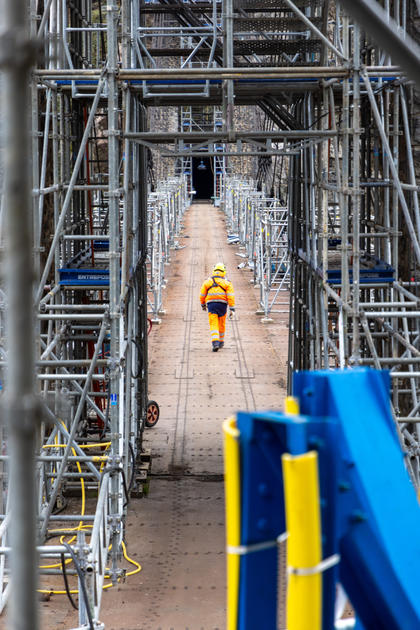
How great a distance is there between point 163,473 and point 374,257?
143 inches

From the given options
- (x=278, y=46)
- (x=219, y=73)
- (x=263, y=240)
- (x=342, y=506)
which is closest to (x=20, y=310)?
(x=342, y=506)

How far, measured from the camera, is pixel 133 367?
36.5ft

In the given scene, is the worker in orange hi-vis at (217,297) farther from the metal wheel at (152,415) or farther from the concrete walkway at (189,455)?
the metal wheel at (152,415)

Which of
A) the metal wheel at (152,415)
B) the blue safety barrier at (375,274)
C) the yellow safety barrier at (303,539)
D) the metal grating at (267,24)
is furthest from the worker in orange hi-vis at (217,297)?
the yellow safety barrier at (303,539)

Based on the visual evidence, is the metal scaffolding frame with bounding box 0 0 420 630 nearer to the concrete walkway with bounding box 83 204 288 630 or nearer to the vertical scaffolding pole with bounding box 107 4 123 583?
the vertical scaffolding pole with bounding box 107 4 123 583

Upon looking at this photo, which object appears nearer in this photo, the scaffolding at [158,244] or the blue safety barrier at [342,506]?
the blue safety barrier at [342,506]

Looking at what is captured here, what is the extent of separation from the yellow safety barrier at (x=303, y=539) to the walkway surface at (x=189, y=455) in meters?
5.19

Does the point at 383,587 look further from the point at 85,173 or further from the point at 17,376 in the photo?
the point at 85,173

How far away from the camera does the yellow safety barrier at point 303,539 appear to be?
2.70 meters

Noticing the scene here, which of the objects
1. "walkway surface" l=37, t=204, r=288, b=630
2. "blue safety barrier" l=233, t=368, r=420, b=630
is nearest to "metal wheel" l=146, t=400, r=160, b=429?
"walkway surface" l=37, t=204, r=288, b=630

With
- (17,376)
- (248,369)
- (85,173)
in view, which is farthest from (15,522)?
(248,369)

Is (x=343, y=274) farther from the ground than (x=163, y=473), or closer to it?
farther from the ground

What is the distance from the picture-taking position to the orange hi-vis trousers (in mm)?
18312

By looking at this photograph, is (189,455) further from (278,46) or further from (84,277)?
(278,46)
